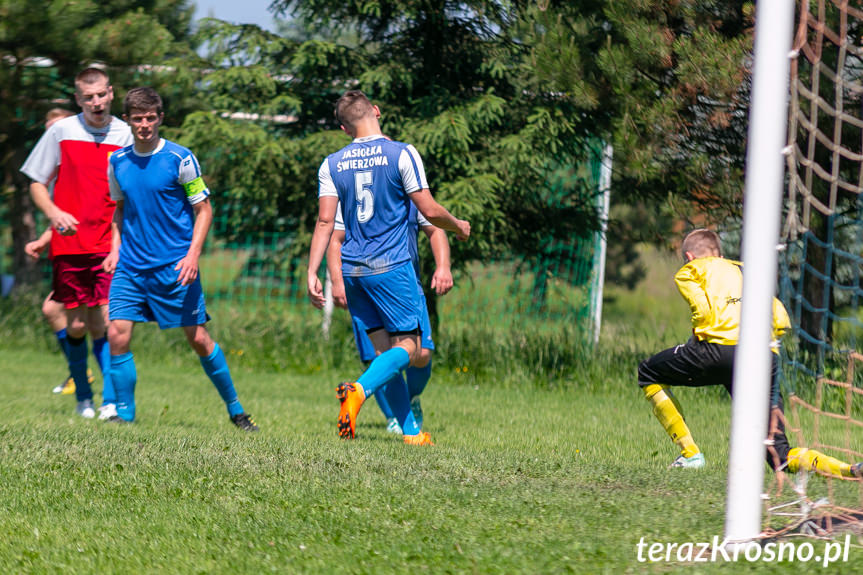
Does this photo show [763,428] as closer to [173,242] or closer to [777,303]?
[777,303]

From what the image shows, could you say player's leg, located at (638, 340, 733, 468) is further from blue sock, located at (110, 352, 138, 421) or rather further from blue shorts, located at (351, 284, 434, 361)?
blue sock, located at (110, 352, 138, 421)

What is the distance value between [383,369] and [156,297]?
1700 millimetres

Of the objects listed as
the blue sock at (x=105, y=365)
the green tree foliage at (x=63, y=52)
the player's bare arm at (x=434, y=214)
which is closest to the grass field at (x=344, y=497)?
the blue sock at (x=105, y=365)

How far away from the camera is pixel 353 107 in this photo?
567 centimetres

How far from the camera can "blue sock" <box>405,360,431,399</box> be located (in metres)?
6.26

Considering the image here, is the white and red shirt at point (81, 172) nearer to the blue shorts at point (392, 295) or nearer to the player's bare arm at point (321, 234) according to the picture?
the player's bare arm at point (321, 234)

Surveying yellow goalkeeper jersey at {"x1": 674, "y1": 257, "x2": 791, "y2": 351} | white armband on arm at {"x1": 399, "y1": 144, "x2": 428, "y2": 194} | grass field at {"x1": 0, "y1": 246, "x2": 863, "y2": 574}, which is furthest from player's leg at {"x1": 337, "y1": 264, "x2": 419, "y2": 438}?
yellow goalkeeper jersey at {"x1": 674, "y1": 257, "x2": 791, "y2": 351}

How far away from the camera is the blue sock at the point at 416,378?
6262mm

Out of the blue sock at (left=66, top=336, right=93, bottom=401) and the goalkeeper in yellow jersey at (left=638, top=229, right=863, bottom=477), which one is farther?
the blue sock at (left=66, top=336, right=93, bottom=401)

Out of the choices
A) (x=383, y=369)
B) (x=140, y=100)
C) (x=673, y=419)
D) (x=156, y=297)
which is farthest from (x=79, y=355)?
(x=673, y=419)

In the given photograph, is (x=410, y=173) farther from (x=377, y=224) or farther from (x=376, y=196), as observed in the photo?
(x=377, y=224)

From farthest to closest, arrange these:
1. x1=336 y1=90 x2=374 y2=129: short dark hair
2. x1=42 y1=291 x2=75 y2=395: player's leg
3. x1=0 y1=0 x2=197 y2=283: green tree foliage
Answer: x1=0 y1=0 x2=197 y2=283: green tree foliage < x1=42 y1=291 x2=75 y2=395: player's leg < x1=336 y1=90 x2=374 y2=129: short dark hair

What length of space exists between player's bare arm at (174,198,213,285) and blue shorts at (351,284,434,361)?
3.54 feet

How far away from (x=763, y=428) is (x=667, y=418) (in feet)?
7.08
